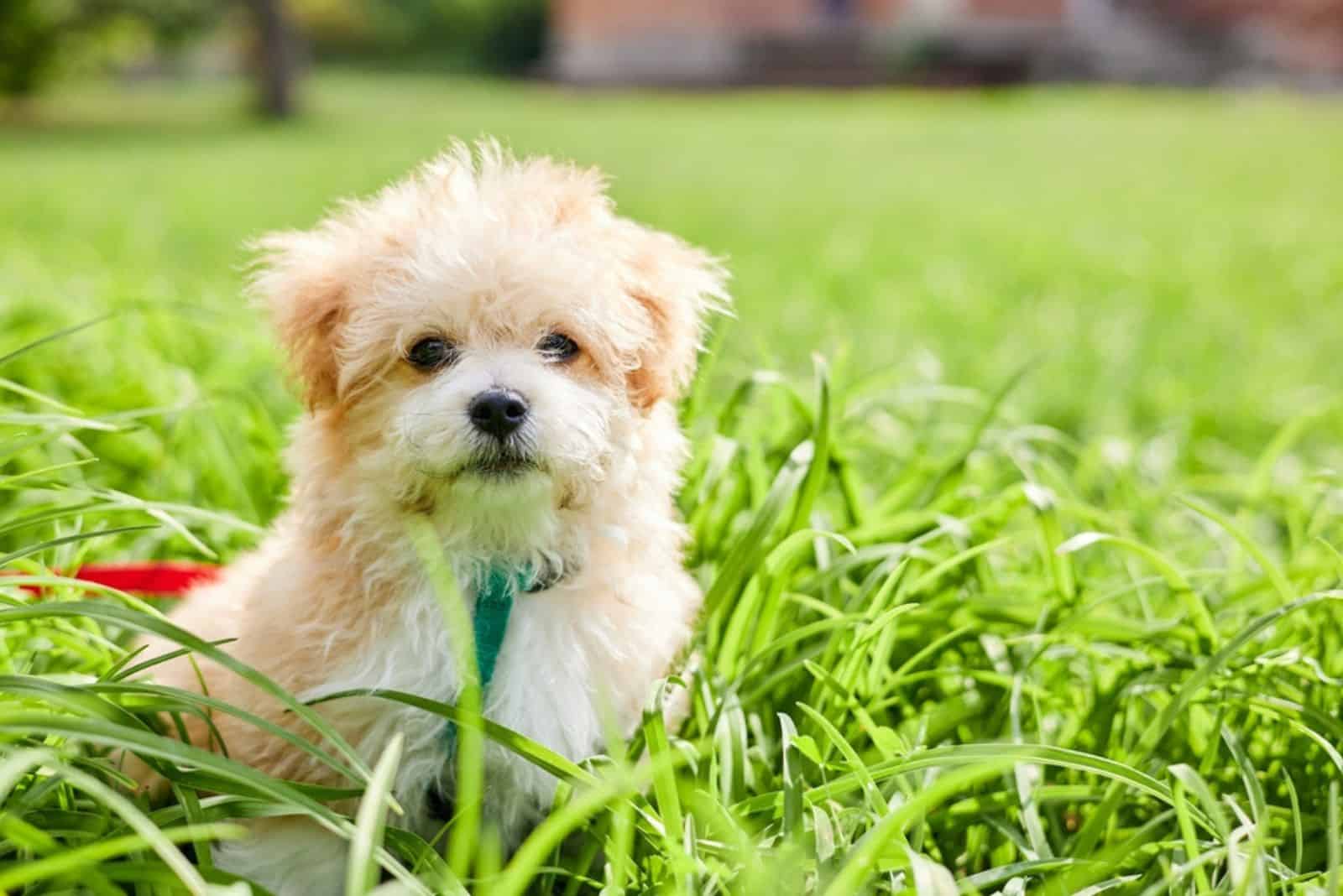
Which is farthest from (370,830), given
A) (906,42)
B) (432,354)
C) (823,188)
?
(906,42)

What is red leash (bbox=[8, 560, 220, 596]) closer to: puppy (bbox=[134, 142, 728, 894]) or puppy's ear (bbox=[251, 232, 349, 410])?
puppy (bbox=[134, 142, 728, 894])

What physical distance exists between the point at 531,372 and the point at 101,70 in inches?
1269

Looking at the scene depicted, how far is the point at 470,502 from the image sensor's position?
2.27m

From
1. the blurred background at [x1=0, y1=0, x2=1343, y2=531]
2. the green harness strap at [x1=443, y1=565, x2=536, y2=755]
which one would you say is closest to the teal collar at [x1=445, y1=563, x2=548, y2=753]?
the green harness strap at [x1=443, y1=565, x2=536, y2=755]

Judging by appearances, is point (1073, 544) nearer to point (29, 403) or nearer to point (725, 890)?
point (725, 890)

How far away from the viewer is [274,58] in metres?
25.2

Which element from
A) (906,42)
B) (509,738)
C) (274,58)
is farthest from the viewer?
(906,42)

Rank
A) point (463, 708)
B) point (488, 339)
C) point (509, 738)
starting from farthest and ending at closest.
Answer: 1. point (488, 339)
2. point (509, 738)
3. point (463, 708)

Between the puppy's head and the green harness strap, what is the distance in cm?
6

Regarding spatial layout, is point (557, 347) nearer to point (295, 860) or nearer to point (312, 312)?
point (312, 312)

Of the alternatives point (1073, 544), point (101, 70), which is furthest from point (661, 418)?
point (101, 70)

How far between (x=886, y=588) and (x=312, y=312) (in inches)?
50.8

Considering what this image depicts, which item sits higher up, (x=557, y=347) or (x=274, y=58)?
(x=557, y=347)

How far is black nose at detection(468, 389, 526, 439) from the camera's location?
2.15 metres
